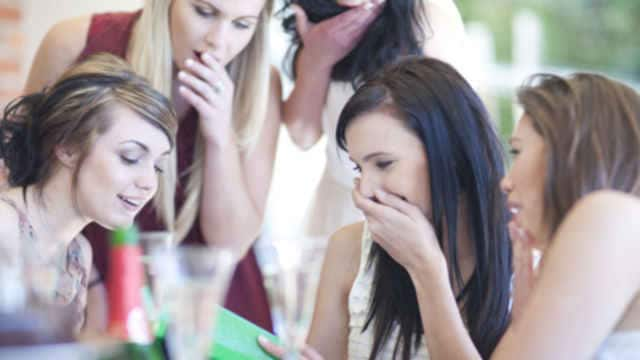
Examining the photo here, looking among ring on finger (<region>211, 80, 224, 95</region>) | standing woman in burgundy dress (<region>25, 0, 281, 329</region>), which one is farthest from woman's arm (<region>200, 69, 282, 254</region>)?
ring on finger (<region>211, 80, 224, 95</region>)

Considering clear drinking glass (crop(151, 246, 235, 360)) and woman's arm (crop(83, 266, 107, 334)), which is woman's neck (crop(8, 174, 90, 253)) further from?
clear drinking glass (crop(151, 246, 235, 360))

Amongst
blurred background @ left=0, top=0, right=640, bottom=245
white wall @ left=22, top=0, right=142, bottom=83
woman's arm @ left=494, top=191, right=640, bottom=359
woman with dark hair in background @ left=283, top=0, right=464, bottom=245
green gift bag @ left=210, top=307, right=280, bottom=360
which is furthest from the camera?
blurred background @ left=0, top=0, right=640, bottom=245

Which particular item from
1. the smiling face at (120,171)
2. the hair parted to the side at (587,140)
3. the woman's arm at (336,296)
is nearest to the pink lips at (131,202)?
the smiling face at (120,171)

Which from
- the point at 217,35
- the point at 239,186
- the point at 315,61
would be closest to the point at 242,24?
the point at 217,35

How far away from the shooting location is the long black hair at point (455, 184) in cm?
173

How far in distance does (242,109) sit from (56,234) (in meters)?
0.72

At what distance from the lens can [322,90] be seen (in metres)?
2.45

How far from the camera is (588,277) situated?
1.26 metres

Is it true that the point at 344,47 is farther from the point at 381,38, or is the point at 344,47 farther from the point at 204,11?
the point at 204,11

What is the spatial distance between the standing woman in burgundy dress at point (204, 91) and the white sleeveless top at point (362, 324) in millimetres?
614

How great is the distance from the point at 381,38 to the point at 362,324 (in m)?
0.77

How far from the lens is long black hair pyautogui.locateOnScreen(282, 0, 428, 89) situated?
229 cm

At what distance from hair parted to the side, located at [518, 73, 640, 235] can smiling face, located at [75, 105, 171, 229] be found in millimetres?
743

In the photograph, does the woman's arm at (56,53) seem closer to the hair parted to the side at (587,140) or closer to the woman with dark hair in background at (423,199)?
the woman with dark hair in background at (423,199)
